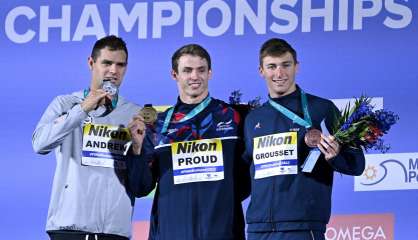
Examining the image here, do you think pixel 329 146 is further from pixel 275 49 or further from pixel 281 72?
pixel 275 49

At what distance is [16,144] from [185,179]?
1635 millimetres

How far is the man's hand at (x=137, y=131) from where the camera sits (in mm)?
5645

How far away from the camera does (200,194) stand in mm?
5574

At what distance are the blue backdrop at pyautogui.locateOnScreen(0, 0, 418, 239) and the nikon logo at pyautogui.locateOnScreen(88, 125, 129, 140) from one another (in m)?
0.98

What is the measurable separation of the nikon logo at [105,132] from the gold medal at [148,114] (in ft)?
0.44

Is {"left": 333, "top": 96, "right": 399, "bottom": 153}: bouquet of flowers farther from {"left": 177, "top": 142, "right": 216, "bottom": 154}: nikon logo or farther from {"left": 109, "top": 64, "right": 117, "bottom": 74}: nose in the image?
{"left": 109, "top": 64, "right": 117, "bottom": 74}: nose

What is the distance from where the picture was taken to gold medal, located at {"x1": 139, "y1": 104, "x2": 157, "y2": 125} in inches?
226

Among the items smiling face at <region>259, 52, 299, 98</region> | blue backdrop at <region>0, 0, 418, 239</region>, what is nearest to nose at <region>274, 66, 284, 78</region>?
smiling face at <region>259, 52, 299, 98</region>

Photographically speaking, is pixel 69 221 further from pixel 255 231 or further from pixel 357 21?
pixel 357 21

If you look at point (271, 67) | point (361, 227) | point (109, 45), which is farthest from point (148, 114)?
point (361, 227)

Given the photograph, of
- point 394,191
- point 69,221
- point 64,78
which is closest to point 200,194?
point 69,221

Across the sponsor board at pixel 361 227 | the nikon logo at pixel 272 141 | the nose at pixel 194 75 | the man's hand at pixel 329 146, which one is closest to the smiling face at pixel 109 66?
the nose at pixel 194 75

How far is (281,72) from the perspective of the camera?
5555 mm

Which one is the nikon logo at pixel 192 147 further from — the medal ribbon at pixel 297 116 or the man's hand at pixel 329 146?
the man's hand at pixel 329 146
